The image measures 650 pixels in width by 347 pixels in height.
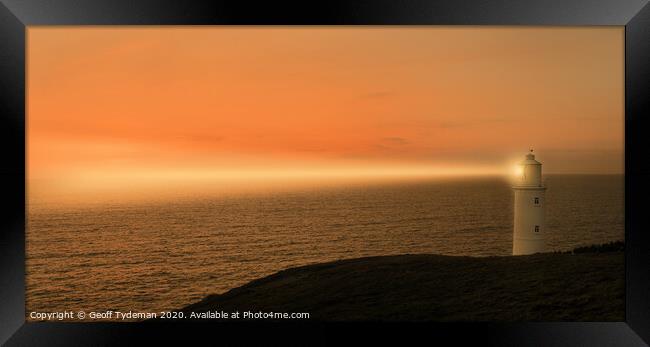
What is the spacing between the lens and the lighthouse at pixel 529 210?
18078mm

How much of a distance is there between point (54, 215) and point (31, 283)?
34.6 meters

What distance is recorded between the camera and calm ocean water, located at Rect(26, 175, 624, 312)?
33219 mm

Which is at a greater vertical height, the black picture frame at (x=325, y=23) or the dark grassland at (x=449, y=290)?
the black picture frame at (x=325, y=23)

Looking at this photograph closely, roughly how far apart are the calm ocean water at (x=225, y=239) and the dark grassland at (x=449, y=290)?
15731 millimetres

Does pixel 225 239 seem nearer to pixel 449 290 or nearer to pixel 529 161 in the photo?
pixel 529 161

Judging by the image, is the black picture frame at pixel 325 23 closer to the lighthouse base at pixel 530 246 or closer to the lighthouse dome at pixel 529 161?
the lighthouse base at pixel 530 246

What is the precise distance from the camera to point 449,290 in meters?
13.1

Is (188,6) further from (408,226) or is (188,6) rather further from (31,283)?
(408,226)

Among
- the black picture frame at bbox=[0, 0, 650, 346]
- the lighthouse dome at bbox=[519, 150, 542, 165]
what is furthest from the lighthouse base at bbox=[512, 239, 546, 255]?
the black picture frame at bbox=[0, 0, 650, 346]

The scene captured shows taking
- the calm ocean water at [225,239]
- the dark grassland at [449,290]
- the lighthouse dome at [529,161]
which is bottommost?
the calm ocean water at [225,239]

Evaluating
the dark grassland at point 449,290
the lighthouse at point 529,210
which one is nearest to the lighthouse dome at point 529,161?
the lighthouse at point 529,210

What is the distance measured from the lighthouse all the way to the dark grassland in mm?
1864

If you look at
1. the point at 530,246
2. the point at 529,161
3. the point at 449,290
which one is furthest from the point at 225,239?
the point at 449,290

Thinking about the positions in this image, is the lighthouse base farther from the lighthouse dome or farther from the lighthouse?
the lighthouse dome
